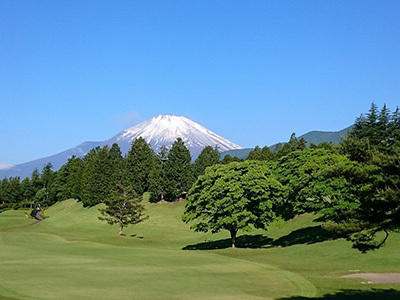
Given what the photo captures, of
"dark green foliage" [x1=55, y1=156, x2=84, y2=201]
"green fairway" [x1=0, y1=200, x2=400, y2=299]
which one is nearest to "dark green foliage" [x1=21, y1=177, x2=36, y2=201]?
"dark green foliage" [x1=55, y1=156, x2=84, y2=201]

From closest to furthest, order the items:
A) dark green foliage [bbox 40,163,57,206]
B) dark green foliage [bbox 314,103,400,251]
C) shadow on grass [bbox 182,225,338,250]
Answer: dark green foliage [bbox 314,103,400,251], shadow on grass [bbox 182,225,338,250], dark green foliage [bbox 40,163,57,206]

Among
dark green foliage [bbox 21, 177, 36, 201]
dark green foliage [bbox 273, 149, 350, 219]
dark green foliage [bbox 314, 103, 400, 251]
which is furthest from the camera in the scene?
dark green foliage [bbox 21, 177, 36, 201]

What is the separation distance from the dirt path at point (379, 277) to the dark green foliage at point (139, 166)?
9992 centimetres

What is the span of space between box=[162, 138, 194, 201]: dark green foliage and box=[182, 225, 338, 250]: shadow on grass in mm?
51745

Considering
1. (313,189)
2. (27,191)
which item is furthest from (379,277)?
(27,191)

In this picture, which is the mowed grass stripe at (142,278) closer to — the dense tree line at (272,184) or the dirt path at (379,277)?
the dirt path at (379,277)

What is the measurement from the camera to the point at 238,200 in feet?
170

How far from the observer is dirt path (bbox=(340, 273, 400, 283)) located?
29500 millimetres

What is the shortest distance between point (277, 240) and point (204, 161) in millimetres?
67625

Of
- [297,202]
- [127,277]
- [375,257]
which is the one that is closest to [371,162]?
[127,277]

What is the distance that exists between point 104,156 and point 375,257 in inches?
4045

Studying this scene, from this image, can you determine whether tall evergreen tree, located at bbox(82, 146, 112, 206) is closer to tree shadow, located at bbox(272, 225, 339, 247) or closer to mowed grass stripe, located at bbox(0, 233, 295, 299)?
tree shadow, located at bbox(272, 225, 339, 247)

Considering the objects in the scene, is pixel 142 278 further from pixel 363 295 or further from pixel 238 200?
pixel 238 200

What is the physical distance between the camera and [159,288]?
2508 centimetres
